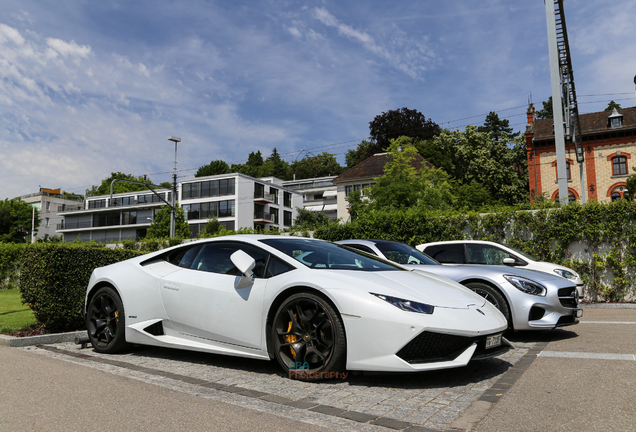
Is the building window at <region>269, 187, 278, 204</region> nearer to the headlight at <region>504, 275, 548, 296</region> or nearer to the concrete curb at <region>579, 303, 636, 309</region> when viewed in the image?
the concrete curb at <region>579, 303, 636, 309</region>

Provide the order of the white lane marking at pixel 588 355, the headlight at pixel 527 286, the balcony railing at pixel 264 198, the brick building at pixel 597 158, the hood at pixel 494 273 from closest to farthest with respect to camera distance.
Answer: the white lane marking at pixel 588 355
the headlight at pixel 527 286
the hood at pixel 494 273
the brick building at pixel 597 158
the balcony railing at pixel 264 198

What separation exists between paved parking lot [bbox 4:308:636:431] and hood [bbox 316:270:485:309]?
0.67 meters

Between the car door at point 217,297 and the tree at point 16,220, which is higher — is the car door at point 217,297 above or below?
below

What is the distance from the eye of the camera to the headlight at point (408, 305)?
12.0ft

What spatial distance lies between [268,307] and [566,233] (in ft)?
35.2

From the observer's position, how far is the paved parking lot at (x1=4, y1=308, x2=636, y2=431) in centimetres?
295

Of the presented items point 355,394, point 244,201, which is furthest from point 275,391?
point 244,201

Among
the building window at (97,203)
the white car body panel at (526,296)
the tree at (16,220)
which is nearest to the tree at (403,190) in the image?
the white car body panel at (526,296)

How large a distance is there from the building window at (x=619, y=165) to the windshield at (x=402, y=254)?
141 feet

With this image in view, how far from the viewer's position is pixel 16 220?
7756 cm

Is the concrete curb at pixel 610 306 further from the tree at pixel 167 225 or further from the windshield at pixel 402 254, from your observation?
Result: the tree at pixel 167 225

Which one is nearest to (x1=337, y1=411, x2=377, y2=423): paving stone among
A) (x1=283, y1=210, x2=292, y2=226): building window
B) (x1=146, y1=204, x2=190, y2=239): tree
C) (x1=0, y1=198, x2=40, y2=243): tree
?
(x1=146, y1=204, x2=190, y2=239): tree

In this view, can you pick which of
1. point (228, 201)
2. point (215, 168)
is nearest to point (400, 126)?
point (228, 201)

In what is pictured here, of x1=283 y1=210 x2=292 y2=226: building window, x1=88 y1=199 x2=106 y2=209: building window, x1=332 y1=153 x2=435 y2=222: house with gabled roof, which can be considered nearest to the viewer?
x1=332 y1=153 x2=435 y2=222: house with gabled roof
